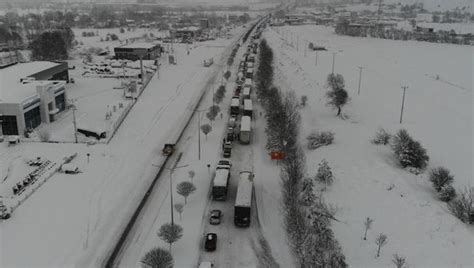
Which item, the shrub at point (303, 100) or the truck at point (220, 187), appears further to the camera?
the shrub at point (303, 100)

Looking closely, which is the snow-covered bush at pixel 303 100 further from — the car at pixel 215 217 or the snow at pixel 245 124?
the car at pixel 215 217

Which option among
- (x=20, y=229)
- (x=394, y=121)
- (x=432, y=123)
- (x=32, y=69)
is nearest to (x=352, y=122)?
(x=394, y=121)

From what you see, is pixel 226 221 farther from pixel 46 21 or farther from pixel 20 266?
pixel 46 21

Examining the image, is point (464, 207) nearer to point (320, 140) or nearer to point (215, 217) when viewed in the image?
point (320, 140)

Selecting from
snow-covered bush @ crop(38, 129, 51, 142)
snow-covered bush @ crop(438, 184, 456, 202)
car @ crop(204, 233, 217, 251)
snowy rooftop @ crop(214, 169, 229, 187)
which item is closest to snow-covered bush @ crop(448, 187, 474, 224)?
snow-covered bush @ crop(438, 184, 456, 202)

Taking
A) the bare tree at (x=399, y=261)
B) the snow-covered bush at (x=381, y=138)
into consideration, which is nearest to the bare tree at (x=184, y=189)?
the bare tree at (x=399, y=261)

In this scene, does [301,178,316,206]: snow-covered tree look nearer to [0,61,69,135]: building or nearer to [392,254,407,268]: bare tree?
[392,254,407,268]: bare tree
